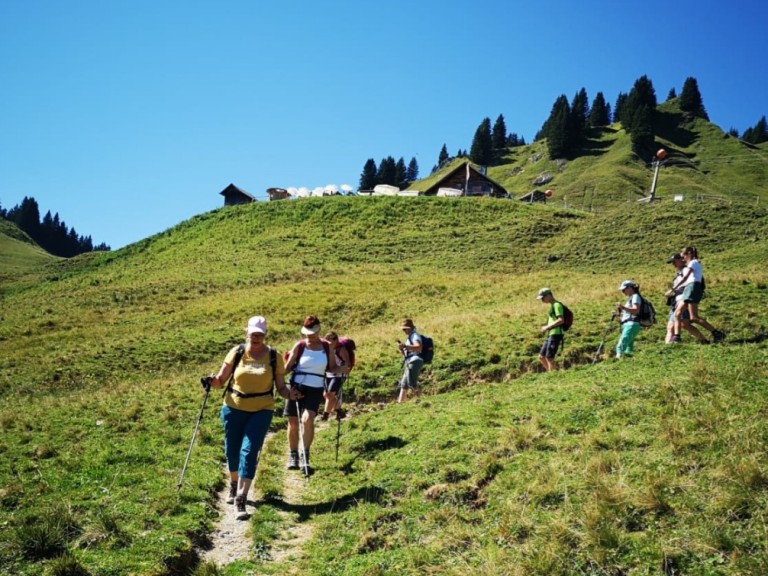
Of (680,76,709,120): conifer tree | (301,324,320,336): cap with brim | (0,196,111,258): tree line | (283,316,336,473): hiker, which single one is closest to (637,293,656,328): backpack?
(283,316,336,473): hiker

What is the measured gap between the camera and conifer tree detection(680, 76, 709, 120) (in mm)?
153250

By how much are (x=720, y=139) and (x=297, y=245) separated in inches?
5308

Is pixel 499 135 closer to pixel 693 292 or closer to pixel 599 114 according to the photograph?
pixel 599 114

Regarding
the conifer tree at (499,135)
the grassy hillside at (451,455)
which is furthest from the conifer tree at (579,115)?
the grassy hillside at (451,455)

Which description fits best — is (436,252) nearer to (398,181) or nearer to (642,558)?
(642,558)

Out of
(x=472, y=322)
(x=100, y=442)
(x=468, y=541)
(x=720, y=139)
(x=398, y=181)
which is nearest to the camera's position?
(x=468, y=541)

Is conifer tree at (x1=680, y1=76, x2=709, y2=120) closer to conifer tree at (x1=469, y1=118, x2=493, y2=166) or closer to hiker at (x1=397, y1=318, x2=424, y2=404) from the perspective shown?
conifer tree at (x1=469, y1=118, x2=493, y2=166)

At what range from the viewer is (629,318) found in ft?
44.9

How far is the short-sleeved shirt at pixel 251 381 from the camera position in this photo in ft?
26.7

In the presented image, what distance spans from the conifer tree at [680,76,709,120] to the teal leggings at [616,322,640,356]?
17125cm

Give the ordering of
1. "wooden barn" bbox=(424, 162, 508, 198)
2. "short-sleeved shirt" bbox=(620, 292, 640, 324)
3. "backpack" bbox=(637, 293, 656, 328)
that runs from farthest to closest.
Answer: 1. "wooden barn" bbox=(424, 162, 508, 198)
2. "short-sleeved shirt" bbox=(620, 292, 640, 324)
3. "backpack" bbox=(637, 293, 656, 328)

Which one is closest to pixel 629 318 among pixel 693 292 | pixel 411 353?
pixel 693 292

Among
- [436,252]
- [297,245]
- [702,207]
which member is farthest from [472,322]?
[702,207]

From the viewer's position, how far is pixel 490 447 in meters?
8.47
